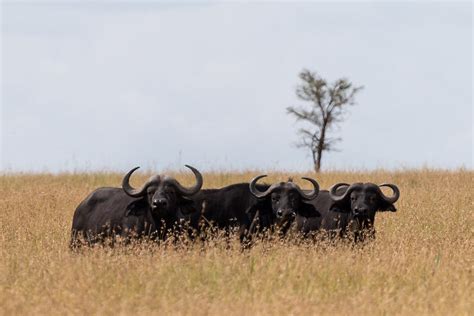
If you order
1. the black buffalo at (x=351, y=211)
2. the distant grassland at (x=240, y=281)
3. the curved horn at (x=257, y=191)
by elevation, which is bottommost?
the distant grassland at (x=240, y=281)

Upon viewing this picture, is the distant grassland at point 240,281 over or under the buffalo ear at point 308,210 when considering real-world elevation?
under

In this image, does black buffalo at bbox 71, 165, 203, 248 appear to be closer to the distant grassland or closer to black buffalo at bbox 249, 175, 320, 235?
the distant grassland

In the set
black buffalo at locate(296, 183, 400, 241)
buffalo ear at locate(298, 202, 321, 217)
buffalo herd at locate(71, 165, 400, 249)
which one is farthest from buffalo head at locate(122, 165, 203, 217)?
black buffalo at locate(296, 183, 400, 241)

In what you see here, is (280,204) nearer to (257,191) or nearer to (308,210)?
(257,191)

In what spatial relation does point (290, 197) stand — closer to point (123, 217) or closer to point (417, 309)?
point (123, 217)

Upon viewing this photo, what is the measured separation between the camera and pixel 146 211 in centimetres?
1214

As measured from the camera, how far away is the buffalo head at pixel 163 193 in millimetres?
11648

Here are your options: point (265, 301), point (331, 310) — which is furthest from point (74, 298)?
point (331, 310)

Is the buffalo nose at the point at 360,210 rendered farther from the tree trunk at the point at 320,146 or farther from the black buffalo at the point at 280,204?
the tree trunk at the point at 320,146

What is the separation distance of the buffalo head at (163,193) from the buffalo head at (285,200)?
99 cm

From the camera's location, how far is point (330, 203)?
13.7 m

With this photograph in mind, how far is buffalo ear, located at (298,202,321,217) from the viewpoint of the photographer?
→ 1284 cm

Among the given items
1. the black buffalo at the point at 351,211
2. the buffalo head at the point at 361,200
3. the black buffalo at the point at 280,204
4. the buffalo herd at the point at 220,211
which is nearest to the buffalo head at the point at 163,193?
the buffalo herd at the point at 220,211

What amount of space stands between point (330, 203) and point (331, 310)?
5.75 metres
